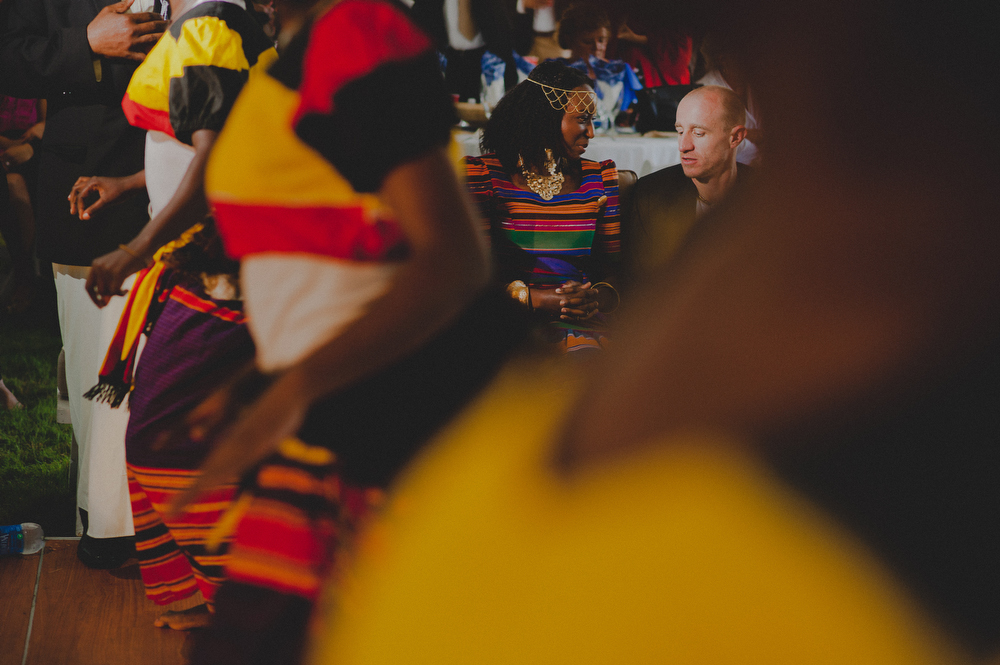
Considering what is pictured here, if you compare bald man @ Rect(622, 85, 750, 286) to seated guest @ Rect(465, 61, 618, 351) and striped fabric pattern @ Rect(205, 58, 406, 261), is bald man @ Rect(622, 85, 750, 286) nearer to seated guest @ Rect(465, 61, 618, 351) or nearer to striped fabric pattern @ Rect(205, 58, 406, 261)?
seated guest @ Rect(465, 61, 618, 351)

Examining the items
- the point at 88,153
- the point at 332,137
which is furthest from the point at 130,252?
the point at 332,137

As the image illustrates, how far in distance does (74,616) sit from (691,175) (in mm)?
2140

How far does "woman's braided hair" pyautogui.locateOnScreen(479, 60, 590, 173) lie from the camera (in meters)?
2.67

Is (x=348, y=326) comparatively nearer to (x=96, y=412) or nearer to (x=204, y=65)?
(x=204, y=65)

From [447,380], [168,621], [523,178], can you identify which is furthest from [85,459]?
[447,380]

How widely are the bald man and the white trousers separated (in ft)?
5.02

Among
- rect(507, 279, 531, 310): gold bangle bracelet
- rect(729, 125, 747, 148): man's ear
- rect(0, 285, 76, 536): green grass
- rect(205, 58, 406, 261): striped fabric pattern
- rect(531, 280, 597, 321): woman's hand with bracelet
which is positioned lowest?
rect(0, 285, 76, 536): green grass

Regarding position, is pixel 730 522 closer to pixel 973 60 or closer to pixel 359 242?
pixel 973 60

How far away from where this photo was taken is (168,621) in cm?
215

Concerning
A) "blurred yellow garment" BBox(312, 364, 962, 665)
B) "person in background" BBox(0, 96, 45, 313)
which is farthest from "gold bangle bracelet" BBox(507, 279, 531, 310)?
"person in background" BBox(0, 96, 45, 313)

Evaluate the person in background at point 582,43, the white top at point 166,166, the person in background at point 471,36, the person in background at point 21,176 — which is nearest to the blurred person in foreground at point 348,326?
the white top at point 166,166

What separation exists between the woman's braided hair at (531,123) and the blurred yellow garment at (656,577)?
2243mm

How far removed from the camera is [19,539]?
2.41m

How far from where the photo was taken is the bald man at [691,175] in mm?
2590
